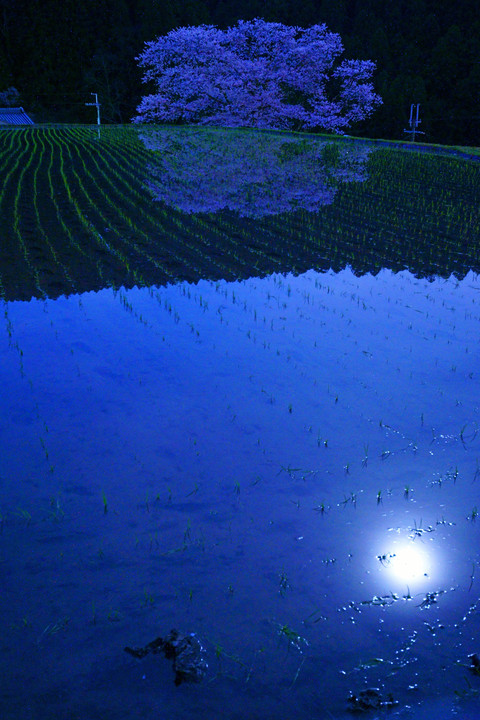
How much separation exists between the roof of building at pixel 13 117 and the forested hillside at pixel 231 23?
492 cm

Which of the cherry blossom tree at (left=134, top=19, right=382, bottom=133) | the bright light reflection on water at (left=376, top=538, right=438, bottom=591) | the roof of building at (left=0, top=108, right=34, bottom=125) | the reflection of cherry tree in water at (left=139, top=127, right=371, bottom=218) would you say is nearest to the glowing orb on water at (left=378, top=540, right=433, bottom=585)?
the bright light reflection on water at (left=376, top=538, right=438, bottom=591)

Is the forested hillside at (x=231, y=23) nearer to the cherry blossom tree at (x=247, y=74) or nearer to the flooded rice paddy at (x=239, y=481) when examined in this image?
the cherry blossom tree at (x=247, y=74)

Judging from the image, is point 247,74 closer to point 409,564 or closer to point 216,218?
point 216,218

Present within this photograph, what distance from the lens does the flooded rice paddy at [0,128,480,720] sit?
104 inches

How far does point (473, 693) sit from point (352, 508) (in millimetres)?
1326

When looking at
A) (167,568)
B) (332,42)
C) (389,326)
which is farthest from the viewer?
(332,42)

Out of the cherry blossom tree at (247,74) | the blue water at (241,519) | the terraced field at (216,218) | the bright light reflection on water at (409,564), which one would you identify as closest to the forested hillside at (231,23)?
the cherry blossom tree at (247,74)

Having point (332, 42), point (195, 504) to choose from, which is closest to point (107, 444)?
point (195, 504)

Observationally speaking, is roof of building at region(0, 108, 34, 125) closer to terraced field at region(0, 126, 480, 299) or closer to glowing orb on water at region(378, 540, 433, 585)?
terraced field at region(0, 126, 480, 299)

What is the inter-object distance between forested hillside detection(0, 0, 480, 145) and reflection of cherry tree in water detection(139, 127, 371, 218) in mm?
17916

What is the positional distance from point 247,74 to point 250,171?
15.0m

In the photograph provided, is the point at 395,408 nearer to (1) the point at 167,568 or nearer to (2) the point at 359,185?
(1) the point at 167,568

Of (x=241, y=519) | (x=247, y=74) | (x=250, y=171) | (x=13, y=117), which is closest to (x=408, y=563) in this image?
(x=241, y=519)

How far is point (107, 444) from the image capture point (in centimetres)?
445
